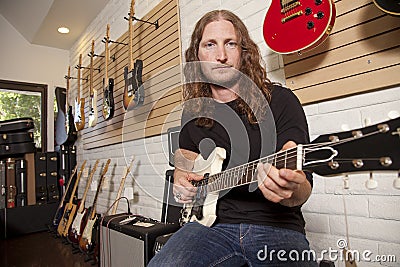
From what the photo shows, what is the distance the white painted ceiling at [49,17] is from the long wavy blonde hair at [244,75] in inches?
96.7

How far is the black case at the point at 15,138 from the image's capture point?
12.0ft

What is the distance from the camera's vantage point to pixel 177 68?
230cm

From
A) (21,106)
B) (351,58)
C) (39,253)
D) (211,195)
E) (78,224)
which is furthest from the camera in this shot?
(21,106)

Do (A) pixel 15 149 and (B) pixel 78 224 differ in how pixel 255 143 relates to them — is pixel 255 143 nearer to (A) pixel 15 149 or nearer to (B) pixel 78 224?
(B) pixel 78 224

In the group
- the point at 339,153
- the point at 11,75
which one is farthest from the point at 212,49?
the point at 11,75

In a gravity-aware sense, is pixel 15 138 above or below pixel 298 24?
below

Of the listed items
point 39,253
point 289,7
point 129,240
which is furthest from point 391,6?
point 39,253

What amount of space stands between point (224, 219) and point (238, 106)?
0.44 meters

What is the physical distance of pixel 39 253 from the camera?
9.18 ft

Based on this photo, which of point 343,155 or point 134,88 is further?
point 134,88

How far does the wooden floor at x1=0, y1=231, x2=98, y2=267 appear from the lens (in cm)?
250

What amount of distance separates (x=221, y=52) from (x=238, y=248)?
0.79 m

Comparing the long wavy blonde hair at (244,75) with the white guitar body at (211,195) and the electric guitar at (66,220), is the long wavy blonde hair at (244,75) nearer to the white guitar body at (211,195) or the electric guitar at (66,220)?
the white guitar body at (211,195)

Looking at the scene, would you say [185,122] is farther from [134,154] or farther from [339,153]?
[134,154]
